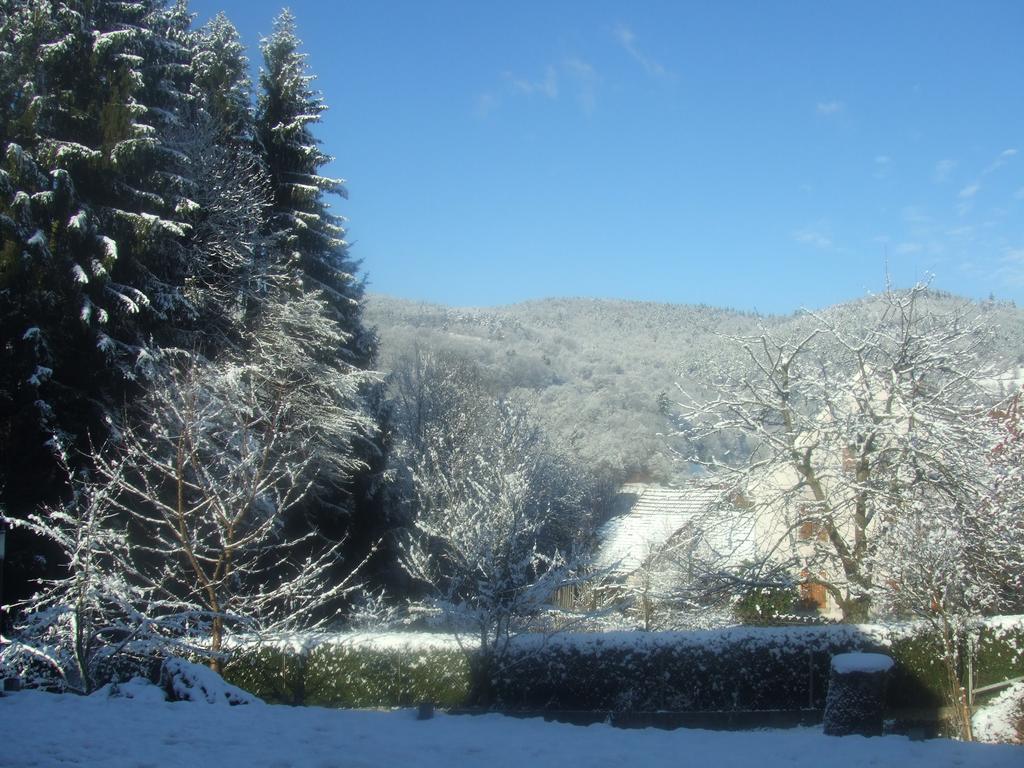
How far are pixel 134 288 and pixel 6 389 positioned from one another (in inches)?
104

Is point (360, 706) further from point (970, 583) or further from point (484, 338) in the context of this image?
point (484, 338)

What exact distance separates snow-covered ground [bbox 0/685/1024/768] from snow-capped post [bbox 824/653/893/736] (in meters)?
0.43

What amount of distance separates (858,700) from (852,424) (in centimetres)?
673

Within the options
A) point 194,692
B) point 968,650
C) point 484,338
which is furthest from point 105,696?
point 484,338

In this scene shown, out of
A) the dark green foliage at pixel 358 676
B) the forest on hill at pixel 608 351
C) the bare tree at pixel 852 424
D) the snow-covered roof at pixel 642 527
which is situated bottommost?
the dark green foliage at pixel 358 676

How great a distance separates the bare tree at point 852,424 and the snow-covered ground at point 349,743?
655 cm

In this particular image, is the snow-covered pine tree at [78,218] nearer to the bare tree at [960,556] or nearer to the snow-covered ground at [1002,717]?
the bare tree at [960,556]

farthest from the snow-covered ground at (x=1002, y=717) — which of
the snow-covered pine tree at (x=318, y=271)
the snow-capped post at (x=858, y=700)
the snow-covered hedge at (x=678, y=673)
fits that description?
the snow-covered pine tree at (x=318, y=271)

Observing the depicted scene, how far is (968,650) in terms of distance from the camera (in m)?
10.3

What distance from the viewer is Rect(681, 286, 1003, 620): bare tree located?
12250mm

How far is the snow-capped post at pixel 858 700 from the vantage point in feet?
22.5

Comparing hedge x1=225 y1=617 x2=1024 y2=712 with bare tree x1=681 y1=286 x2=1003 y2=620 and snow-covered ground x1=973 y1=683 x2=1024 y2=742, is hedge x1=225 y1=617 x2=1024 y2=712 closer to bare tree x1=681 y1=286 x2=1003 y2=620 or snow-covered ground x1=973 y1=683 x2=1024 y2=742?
snow-covered ground x1=973 y1=683 x2=1024 y2=742

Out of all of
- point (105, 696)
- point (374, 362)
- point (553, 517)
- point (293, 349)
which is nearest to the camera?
point (105, 696)

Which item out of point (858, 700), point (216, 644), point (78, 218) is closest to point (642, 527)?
point (216, 644)
